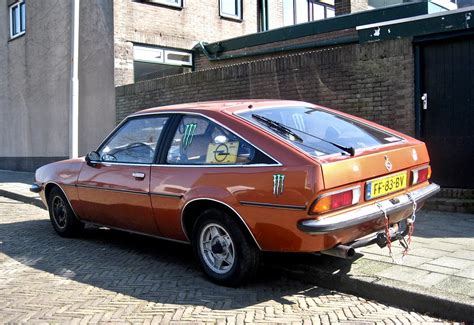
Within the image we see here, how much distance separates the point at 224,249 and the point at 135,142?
163cm

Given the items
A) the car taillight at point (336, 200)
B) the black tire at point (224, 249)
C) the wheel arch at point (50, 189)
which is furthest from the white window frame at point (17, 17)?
the car taillight at point (336, 200)

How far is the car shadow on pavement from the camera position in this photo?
422 cm

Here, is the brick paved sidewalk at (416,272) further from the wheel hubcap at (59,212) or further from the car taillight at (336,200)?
the wheel hubcap at (59,212)

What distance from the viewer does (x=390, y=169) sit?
414 cm

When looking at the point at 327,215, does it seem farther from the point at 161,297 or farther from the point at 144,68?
the point at 144,68

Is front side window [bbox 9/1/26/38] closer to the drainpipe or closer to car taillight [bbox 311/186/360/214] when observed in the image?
the drainpipe

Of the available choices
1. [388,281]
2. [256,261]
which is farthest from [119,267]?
[388,281]

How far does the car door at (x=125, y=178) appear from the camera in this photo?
4941 millimetres

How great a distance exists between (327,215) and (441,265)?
141 centimetres

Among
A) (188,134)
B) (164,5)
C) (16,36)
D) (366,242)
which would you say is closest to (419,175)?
(366,242)

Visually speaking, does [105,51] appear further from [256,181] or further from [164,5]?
[256,181]

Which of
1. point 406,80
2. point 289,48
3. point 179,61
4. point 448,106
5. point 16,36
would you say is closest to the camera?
point 448,106

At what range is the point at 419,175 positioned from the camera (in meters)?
4.55

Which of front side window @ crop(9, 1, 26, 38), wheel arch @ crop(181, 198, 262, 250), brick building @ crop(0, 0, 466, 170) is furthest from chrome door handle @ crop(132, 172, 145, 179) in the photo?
front side window @ crop(9, 1, 26, 38)
